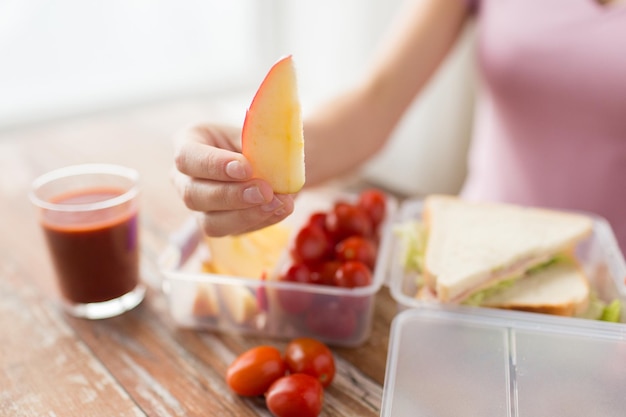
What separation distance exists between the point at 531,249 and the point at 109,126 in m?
1.31

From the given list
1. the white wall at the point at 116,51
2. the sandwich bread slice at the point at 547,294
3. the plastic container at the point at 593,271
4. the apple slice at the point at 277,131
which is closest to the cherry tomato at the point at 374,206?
the plastic container at the point at 593,271

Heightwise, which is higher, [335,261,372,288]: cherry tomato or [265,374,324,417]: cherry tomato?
[335,261,372,288]: cherry tomato

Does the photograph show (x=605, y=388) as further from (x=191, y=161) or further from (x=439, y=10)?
(x=439, y=10)

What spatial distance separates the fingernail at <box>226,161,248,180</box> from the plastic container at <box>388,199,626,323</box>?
28cm

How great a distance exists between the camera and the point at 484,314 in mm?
785

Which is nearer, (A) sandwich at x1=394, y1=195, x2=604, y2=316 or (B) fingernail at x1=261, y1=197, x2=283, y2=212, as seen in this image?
(B) fingernail at x1=261, y1=197, x2=283, y2=212

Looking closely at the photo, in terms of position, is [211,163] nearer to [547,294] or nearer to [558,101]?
[547,294]

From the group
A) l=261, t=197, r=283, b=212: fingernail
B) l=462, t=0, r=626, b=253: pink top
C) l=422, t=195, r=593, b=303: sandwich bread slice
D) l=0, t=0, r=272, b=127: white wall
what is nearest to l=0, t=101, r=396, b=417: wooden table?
l=422, t=195, r=593, b=303: sandwich bread slice

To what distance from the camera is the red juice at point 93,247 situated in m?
0.88

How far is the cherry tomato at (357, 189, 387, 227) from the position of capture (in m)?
1.03

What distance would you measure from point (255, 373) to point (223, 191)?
0.22 meters

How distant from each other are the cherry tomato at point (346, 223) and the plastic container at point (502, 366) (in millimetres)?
198

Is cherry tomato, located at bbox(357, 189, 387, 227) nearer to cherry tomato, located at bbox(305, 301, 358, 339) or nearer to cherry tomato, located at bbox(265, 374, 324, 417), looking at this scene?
cherry tomato, located at bbox(305, 301, 358, 339)

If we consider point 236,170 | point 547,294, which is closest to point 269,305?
point 236,170
